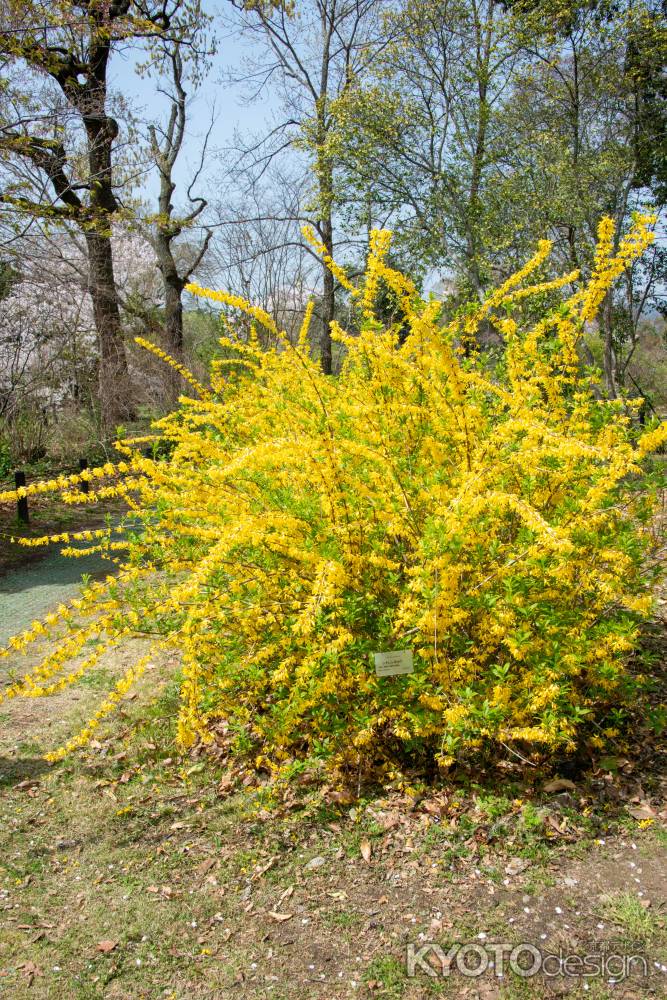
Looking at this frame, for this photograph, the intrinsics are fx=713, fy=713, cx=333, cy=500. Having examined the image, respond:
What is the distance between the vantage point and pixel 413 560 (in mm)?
3238

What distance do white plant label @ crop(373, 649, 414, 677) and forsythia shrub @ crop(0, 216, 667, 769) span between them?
0.24ft

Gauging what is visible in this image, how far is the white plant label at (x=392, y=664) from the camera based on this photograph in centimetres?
283

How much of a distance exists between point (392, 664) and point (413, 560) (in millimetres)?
565

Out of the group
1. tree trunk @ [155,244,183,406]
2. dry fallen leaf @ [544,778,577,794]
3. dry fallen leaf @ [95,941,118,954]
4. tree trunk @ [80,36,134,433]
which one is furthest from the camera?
tree trunk @ [155,244,183,406]

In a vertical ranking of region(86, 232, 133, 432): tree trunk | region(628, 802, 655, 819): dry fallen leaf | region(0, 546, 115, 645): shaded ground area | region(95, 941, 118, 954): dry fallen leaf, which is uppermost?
region(86, 232, 133, 432): tree trunk

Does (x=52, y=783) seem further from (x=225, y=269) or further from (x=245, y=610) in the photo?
(x=225, y=269)

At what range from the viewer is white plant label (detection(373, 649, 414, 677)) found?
112 inches

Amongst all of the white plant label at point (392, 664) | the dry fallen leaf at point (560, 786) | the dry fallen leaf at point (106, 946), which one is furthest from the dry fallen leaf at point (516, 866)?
the dry fallen leaf at point (106, 946)

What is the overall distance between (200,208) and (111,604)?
659 inches

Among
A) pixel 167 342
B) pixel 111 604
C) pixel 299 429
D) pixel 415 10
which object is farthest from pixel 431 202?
pixel 111 604

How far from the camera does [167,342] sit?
15.0 metres

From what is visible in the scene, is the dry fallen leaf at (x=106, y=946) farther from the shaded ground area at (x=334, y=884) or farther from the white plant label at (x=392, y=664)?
the white plant label at (x=392, y=664)

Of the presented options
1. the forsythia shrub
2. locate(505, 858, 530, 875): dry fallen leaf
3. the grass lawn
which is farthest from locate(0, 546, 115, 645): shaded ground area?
locate(505, 858, 530, 875): dry fallen leaf

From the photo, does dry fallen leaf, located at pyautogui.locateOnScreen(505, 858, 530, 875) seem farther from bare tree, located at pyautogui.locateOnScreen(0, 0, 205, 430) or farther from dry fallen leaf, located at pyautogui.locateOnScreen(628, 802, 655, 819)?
bare tree, located at pyautogui.locateOnScreen(0, 0, 205, 430)
